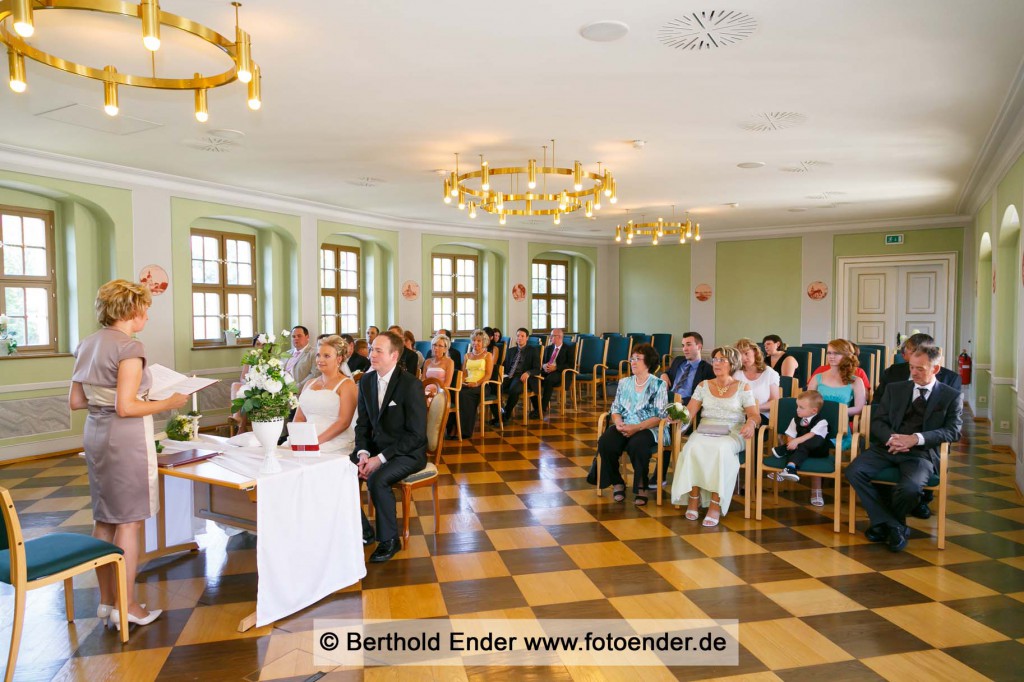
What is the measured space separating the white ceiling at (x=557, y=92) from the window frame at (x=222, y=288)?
1.41 m

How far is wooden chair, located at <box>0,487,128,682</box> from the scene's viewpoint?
2.68 m

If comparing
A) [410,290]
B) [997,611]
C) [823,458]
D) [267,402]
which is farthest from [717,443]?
[410,290]

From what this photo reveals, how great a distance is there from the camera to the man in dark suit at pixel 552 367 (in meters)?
9.63

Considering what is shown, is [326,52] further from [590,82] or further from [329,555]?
[329,555]

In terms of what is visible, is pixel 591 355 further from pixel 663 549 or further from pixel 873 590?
pixel 873 590

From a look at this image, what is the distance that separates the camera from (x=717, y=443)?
4.92 metres

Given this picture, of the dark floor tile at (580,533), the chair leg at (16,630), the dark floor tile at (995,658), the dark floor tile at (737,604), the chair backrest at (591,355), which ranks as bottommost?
the dark floor tile at (995,658)

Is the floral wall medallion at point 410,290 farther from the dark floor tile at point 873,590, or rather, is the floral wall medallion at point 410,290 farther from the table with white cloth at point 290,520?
the dark floor tile at point 873,590

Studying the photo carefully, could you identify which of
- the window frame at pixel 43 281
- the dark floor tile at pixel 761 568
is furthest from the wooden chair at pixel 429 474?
the window frame at pixel 43 281

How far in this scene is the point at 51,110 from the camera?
17.7 ft

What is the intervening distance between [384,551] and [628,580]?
1468 millimetres

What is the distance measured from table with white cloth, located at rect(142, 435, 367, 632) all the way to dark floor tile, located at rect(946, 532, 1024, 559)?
12.4ft

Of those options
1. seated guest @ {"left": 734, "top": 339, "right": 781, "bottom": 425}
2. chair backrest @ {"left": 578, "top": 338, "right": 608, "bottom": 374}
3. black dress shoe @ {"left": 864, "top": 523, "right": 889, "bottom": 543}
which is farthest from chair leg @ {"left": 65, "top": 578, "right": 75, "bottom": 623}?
chair backrest @ {"left": 578, "top": 338, "right": 608, "bottom": 374}

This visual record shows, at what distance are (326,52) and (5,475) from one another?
514 cm
